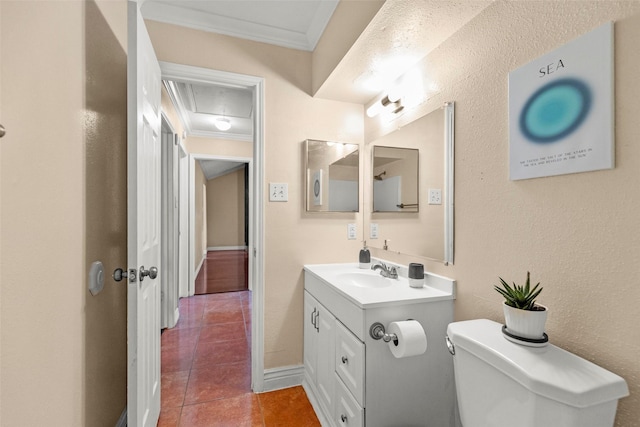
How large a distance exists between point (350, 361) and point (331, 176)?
3.97 feet

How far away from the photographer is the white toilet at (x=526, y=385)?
0.65m

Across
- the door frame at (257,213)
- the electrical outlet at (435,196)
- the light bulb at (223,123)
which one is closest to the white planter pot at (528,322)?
the electrical outlet at (435,196)

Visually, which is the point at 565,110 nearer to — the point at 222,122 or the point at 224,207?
the point at 222,122

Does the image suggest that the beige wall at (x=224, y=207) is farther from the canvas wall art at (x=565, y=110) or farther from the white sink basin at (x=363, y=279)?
the canvas wall art at (x=565, y=110)

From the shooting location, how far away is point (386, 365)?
119cm

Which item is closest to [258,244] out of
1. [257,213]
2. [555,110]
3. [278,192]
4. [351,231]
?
[257,213]

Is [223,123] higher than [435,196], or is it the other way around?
[223,123]

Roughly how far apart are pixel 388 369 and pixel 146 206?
4.20 ft

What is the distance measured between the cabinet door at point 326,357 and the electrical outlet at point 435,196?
2.61ft

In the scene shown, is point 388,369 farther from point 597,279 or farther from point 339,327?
point 597,279

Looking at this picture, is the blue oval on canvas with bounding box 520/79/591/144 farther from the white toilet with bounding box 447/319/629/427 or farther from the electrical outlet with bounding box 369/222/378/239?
the electrical outlet with bounding box 369/222/378/239

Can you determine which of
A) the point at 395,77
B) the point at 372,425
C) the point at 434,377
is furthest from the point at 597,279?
the point at 395,77

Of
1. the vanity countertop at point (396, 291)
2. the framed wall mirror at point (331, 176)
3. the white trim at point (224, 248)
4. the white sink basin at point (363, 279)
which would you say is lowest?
the white trim at point (224, 248)

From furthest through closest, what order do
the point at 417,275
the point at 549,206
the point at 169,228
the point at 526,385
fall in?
the point at 169,228
the point at 417,275
the point at 549,206
the point at 526,385
